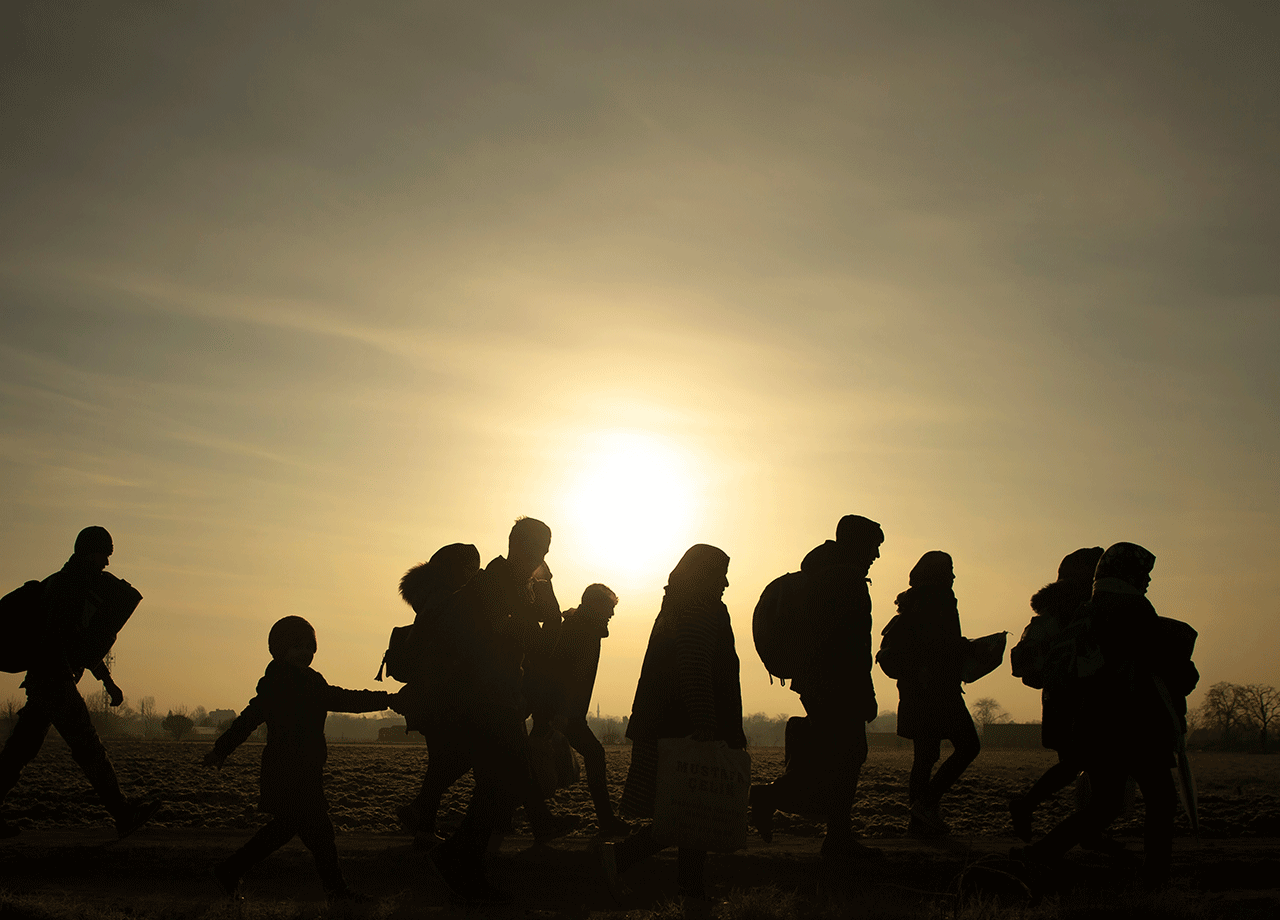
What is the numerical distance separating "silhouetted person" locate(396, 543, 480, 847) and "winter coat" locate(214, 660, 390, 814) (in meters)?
0.36

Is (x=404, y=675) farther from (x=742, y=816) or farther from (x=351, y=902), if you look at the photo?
(x=742, y=816)

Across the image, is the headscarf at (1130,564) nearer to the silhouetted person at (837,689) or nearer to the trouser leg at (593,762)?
the silhouetted person at (837,689)

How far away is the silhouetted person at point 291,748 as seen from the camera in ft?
20.9

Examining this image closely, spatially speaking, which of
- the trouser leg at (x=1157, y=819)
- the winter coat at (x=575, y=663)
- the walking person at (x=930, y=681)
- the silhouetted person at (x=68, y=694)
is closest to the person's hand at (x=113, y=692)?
the silhouetted person at (x=68, y=694)

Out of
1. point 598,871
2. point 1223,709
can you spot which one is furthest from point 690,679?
point 1223,709

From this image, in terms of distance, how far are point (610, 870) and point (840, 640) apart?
2.43 metres

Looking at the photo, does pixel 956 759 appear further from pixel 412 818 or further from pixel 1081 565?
pixel 412 818

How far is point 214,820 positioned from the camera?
1027 cm

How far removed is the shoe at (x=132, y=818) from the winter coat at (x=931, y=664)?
20.0 ft

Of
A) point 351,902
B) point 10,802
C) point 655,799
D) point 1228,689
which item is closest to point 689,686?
point 655,799

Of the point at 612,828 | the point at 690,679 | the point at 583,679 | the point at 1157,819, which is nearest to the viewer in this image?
the point at 690,679

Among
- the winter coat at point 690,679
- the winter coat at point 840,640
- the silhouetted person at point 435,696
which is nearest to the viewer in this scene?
the winter coat at point 690,679

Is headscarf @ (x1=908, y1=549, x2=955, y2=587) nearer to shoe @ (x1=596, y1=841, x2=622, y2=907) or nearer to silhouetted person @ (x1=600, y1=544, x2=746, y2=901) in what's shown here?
silhouetted person @ (x1=600, y1=544, x2=746, y2=901)

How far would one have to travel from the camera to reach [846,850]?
7.59m
